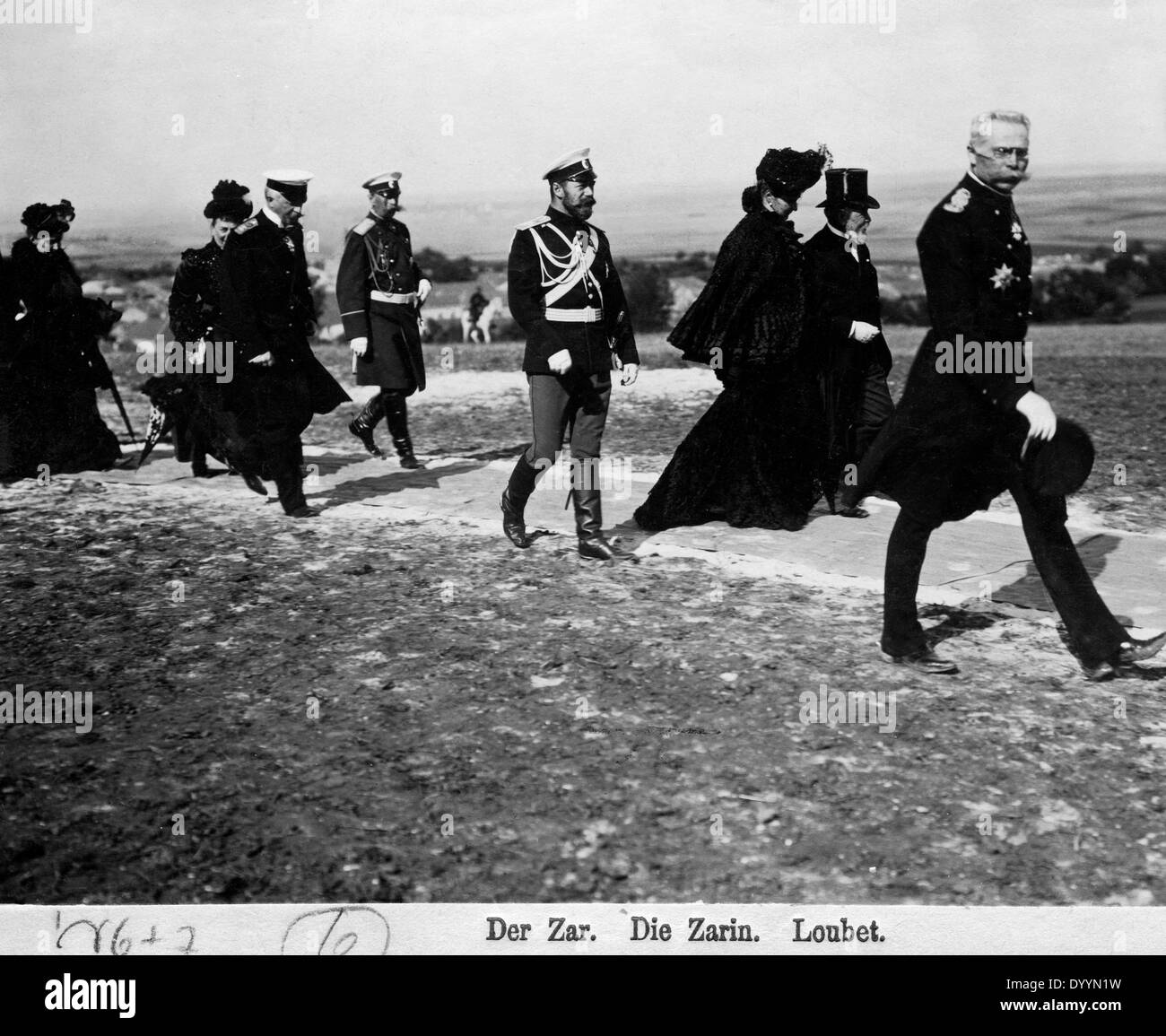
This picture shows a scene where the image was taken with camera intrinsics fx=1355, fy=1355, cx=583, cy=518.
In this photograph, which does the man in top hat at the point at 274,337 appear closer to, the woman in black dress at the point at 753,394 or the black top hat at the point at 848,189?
the woman in black dress at the point at 753,394

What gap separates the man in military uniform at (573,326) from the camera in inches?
252

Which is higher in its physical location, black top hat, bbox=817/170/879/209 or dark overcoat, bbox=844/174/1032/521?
black top hat, bbox=817/170/879/209

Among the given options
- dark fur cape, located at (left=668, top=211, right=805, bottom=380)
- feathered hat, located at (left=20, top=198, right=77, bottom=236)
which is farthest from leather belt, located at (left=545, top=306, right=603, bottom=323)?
feathered hat, located at (left=20, top=198, right=77, bottom=236)

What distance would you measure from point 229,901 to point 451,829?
65cm

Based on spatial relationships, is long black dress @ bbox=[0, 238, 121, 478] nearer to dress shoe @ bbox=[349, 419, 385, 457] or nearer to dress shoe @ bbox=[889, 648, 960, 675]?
dress shoe @ bbox=[349, 419, 385, 457]

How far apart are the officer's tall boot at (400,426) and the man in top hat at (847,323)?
2958 millimetres

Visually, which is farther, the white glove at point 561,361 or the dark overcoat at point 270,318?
the dark overcoat at point 270,318

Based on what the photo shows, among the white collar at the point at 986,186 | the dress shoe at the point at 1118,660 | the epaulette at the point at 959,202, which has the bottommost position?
the dress shoe at the point at 1118,660

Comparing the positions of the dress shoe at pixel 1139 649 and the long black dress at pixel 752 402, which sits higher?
the long black dress at pixel 752 402

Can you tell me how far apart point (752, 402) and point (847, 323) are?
0.68 m

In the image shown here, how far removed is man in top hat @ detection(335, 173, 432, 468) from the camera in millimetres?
8617

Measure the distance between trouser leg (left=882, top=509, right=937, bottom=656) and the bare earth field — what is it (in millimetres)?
161

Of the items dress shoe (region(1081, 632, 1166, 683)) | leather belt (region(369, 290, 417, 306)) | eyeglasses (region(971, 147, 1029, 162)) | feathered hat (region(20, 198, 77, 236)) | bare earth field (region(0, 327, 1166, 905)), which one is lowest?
bare earth field (region(0, 327, 1166, 905))

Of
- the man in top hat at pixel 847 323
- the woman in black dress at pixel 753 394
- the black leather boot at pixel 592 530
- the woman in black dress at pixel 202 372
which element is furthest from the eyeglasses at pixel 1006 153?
the woman in black dress at pixel 202 372
